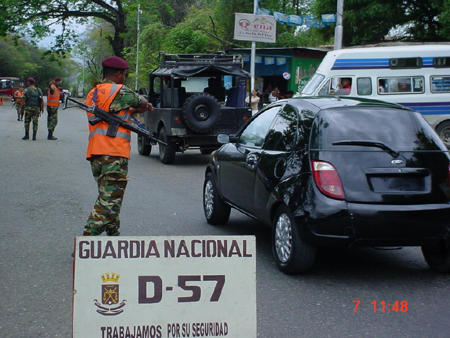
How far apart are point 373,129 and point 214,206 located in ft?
8.38

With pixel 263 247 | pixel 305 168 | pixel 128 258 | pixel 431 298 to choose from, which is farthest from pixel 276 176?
pixel 128 258

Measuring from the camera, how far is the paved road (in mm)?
4352

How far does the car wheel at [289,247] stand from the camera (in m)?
5.32

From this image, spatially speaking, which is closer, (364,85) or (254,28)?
(364,85)

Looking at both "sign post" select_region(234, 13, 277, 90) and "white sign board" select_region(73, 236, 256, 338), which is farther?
"sign post" select_region(234, 13, 277, 90)

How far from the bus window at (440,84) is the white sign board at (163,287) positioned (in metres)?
16.6

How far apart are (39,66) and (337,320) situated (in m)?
106

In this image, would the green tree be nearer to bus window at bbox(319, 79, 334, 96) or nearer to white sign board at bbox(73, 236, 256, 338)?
bus window at bbox(319, 79, 334, 96)

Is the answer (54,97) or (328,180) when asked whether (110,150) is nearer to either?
(328,180)

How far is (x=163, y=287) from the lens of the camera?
325 centimetres

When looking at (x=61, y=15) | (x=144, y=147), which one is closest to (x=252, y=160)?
(x=144, y=147)

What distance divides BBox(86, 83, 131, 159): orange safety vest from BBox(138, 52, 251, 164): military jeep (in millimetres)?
7454
